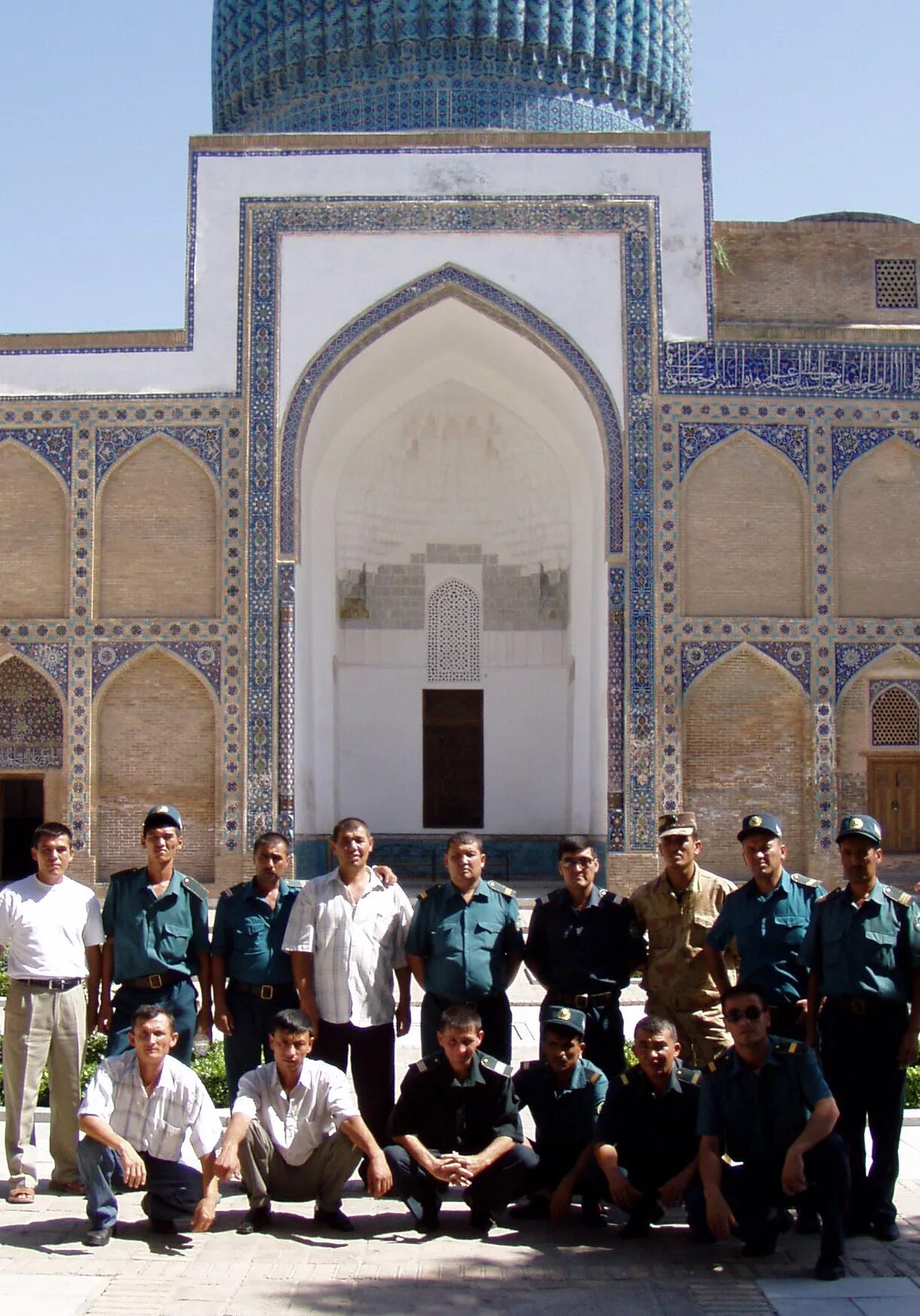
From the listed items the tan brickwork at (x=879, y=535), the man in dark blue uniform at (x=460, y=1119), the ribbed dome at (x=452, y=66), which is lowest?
the man in dark blue uniform at (x=460, y=1119)

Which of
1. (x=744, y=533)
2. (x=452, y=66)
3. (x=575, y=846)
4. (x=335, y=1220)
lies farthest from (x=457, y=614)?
(x=335, y=1220)

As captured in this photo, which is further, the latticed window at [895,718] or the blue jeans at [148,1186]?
the latticed window at [895,718]

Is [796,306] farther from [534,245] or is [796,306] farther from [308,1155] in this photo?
[308,1155]

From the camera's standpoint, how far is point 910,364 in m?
11.7

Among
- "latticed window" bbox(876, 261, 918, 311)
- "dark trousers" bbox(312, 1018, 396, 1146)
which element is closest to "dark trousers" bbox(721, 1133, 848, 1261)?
"dark trousers" bbox(312, 1018, 396, 1146)

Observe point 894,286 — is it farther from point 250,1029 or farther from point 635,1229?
point 635,1229

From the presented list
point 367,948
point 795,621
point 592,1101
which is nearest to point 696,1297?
point 592,1101

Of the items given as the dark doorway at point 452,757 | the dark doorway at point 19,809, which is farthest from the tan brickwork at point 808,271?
the dark doorway at point 19,809

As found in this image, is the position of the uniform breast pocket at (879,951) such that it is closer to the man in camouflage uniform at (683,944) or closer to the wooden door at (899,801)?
the man in camouflage uniform at (683,944)

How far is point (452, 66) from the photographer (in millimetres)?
13664

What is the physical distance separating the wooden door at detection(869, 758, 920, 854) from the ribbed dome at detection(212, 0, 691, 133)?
6650 mm

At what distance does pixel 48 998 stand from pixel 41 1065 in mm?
195

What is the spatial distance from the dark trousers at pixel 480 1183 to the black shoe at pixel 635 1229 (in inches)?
12.3

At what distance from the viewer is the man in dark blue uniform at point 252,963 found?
14.5 feet
